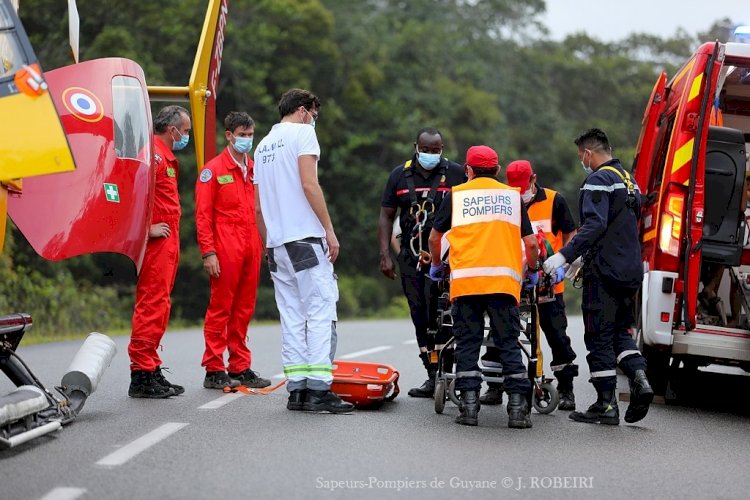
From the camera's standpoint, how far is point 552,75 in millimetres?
50250

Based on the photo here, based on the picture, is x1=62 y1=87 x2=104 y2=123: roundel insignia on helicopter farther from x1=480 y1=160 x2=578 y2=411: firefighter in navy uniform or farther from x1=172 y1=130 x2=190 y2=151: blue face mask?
x1=480 y1=160 x2=578 y2=411: firefighter in navy uniform

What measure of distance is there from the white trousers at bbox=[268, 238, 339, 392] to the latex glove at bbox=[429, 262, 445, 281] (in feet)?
2.11

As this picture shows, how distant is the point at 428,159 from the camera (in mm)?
9133

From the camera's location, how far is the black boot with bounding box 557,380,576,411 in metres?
8.84

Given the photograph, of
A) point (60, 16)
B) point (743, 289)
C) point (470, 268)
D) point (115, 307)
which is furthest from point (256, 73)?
point (470, 268)

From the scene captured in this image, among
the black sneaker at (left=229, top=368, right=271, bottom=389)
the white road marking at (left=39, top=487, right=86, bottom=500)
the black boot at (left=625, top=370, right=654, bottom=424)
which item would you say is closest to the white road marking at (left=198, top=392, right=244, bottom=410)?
the black sneaker at (left=229, top=368, right=271, bottom=389)

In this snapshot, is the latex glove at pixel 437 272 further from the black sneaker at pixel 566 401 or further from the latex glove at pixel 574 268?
the black sneaker at pixel 566 401

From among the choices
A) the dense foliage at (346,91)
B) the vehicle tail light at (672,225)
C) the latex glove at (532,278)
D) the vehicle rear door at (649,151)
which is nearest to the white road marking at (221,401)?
the latex glove at (532,278)

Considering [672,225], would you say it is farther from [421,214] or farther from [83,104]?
[83,104]

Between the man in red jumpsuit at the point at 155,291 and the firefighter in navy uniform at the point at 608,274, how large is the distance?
2.84 meters

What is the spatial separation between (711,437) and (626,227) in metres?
1.43

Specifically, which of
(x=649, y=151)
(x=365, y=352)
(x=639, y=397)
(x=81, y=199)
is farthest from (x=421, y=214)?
(x=365, y=352)

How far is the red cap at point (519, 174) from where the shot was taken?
28.3 feet

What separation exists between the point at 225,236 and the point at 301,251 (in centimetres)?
120
